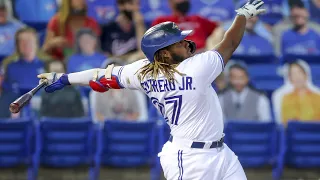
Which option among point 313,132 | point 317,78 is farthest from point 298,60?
point 313,132

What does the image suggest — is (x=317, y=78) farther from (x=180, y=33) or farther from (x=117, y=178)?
(x=180, y=33)

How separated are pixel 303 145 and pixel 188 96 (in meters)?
4.11

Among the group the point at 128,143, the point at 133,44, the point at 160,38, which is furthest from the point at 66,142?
the point at 160,38

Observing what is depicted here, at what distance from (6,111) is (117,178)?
1.52 metres

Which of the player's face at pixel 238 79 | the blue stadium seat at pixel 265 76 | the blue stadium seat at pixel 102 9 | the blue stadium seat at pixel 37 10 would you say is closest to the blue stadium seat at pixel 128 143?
the player's face at pixel 238 79

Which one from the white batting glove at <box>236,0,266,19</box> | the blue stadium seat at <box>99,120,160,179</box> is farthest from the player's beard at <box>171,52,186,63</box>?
the blue stadium seat at <box>99,120,160,179</box>

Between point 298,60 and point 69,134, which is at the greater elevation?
point 298,60

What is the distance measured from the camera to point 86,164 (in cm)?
830

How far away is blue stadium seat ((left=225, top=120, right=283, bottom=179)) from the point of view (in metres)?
8.30

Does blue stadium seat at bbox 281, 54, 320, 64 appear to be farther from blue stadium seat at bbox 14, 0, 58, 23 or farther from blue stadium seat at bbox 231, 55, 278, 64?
blue stadium seat at bbox 14, 0, 58, 23

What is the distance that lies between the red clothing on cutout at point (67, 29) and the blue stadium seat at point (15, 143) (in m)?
1.45

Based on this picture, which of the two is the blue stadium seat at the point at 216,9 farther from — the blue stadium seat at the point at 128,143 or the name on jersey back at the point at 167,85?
the name on jersey back at the point at 167,85

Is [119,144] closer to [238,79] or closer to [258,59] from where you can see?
[238,79]

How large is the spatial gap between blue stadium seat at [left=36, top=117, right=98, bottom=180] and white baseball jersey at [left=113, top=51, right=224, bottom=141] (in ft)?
11.6
